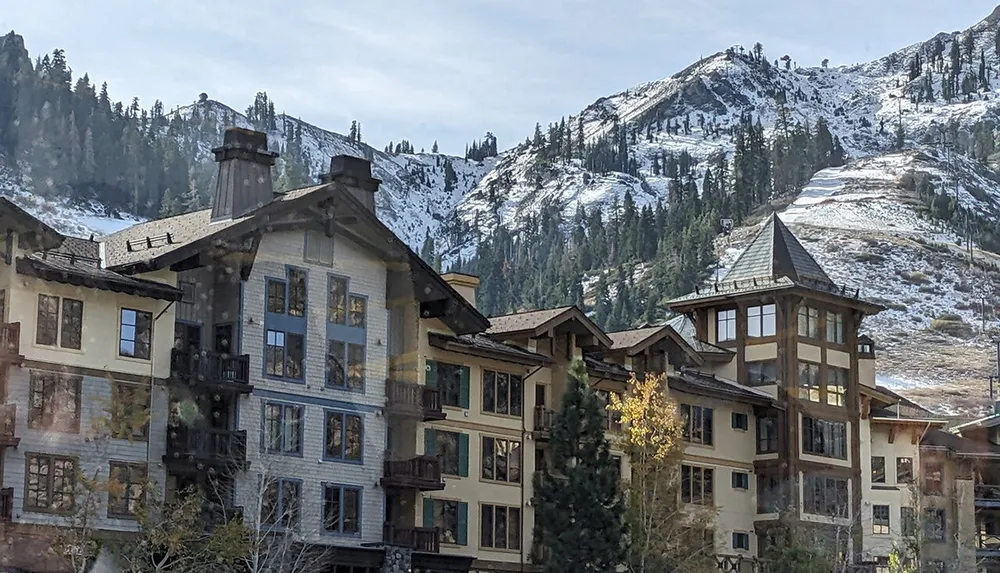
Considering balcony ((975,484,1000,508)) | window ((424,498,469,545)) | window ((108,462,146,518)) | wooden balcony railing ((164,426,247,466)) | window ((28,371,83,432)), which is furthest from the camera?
balcony ((975,484,1000,508))

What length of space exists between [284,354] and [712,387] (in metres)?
26.3

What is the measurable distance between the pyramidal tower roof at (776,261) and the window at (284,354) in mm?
33204

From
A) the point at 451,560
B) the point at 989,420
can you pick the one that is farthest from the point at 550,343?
the point at 989,420

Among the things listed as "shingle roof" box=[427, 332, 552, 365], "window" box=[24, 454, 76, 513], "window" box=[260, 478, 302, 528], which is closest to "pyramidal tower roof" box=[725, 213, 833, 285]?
"shingle roof" box=[427, 332, 552, 365]

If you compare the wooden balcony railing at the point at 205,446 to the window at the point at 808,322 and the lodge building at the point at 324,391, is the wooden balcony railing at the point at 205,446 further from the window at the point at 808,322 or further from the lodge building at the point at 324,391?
the window at the point at 808,322

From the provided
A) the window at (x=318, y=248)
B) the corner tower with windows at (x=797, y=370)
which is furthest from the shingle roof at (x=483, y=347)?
the corner tower with windows at (x=797, y=370)

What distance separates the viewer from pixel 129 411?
2260 inches

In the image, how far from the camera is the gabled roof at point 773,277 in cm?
8988

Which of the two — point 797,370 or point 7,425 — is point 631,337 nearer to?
point 797,370

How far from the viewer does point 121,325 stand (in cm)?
5859

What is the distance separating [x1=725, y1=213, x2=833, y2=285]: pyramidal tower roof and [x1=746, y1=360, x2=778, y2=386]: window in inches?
171

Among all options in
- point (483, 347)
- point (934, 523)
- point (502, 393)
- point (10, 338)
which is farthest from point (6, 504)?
point (934, 523)

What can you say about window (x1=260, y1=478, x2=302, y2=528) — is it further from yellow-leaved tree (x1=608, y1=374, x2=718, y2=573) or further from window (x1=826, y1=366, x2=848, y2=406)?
window (x1=826, y1=366, x2=848, y2=406)

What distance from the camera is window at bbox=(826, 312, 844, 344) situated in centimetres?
9092
